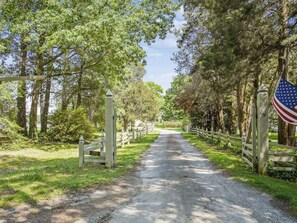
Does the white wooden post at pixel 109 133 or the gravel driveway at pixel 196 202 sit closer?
the gravel driveway at pixel 196 202

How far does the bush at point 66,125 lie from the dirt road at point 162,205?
12434 mm

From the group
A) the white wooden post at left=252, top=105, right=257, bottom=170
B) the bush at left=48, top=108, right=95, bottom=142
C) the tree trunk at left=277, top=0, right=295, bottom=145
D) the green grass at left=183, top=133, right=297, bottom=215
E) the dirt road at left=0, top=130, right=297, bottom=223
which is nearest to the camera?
the dirt road at left=0, top=130, right=297, bottom=223

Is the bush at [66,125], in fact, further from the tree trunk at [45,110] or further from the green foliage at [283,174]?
the green foliage at [283,174]

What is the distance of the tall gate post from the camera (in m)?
8.02

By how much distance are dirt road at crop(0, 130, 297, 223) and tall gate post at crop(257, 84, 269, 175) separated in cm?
154

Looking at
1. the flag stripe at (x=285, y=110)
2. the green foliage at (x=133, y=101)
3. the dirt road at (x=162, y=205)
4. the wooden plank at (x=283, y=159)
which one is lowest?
the dirt road at (x=162, y=205)

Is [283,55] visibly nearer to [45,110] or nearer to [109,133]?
[109,133]

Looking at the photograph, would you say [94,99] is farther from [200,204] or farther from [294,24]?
[200,204]

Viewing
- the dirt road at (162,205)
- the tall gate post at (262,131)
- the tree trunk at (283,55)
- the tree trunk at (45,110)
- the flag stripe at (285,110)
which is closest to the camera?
the dirt road at (162,205)

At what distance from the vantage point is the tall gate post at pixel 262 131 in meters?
8.02

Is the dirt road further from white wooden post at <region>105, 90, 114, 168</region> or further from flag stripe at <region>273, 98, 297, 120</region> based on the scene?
flag stripe at <region>273, 98, 297, 120</region>

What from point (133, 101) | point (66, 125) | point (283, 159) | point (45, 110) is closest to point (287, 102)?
point (283, 159)

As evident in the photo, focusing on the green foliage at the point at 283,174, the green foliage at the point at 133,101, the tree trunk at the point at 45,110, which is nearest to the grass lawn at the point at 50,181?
the green foliage at the point at 283,174

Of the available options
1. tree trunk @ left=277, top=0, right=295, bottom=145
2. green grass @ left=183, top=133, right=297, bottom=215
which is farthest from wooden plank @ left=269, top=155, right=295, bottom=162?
tree trunk @ left=277, top=0, right=295, bottom=145
